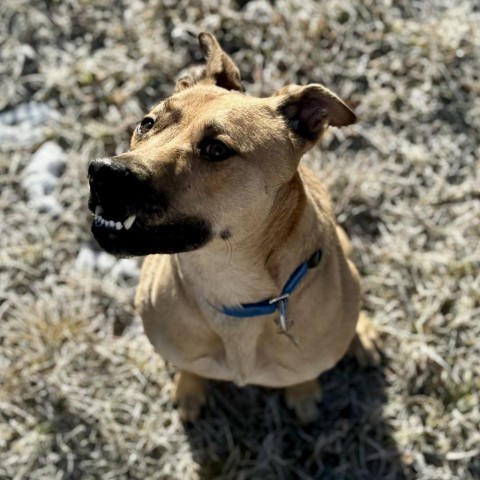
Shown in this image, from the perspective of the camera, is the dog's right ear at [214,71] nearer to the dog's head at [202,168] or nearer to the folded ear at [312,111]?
the dog's head at [202,168]

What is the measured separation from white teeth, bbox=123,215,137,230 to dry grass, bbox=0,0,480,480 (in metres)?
2.20

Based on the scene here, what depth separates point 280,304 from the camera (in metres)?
→ 3.46

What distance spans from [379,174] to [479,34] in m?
1.39

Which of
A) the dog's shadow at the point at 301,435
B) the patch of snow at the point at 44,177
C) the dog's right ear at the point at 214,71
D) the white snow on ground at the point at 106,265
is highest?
the dog's right ear at the point at 214,71

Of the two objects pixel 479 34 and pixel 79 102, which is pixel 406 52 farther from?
pixel 79 102

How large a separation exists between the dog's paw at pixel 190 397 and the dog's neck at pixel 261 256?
1.26 meters

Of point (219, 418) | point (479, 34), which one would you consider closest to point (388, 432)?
point (219, 418)

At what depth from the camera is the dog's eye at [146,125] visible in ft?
10.5

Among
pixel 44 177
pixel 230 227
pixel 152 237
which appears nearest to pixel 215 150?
pixel 230 227

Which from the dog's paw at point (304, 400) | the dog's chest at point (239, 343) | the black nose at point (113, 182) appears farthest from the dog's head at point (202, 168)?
the dog's paw at point (304, 400)

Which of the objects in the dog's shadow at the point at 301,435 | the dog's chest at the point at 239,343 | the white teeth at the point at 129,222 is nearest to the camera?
the white teeth at the point at 129,222

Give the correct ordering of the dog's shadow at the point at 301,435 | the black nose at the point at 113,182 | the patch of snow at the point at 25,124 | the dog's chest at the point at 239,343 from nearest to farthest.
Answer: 1. the black nose at the point at 113,182
2. the dog's chest at the point at 239,343
3. the dog's shadow at the point at 301,435
4. the patch of snow at the point at 25,124

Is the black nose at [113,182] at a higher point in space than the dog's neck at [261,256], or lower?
higher

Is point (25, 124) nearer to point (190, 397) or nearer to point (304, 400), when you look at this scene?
point (190, 397)
